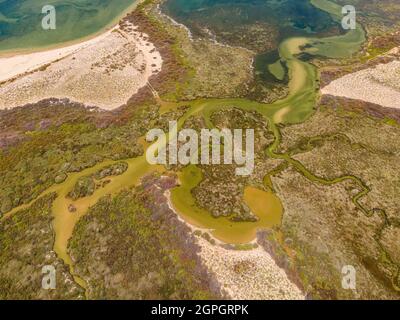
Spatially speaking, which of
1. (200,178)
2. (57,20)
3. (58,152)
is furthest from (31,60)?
(200,178)

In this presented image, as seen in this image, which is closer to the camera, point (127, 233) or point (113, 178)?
point (127, 233)

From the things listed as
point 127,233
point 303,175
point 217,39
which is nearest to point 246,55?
point 217,39

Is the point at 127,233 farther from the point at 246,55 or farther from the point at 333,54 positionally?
the point at 333,54

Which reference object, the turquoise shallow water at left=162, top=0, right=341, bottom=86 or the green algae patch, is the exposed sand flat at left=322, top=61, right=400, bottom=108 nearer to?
the turquoise shallow water at left=162, top=0, right=341, bottom=86

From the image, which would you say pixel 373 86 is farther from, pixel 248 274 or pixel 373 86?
pixel 248 274

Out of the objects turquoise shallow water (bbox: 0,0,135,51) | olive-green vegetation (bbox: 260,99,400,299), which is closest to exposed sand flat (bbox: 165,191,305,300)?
olive-green vegetation (bbox: 260,99,400,299)

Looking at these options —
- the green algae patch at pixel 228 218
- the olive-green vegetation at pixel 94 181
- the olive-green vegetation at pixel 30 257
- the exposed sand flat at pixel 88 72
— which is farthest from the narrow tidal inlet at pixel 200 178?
the exposed sand flat at pixel 88 72
